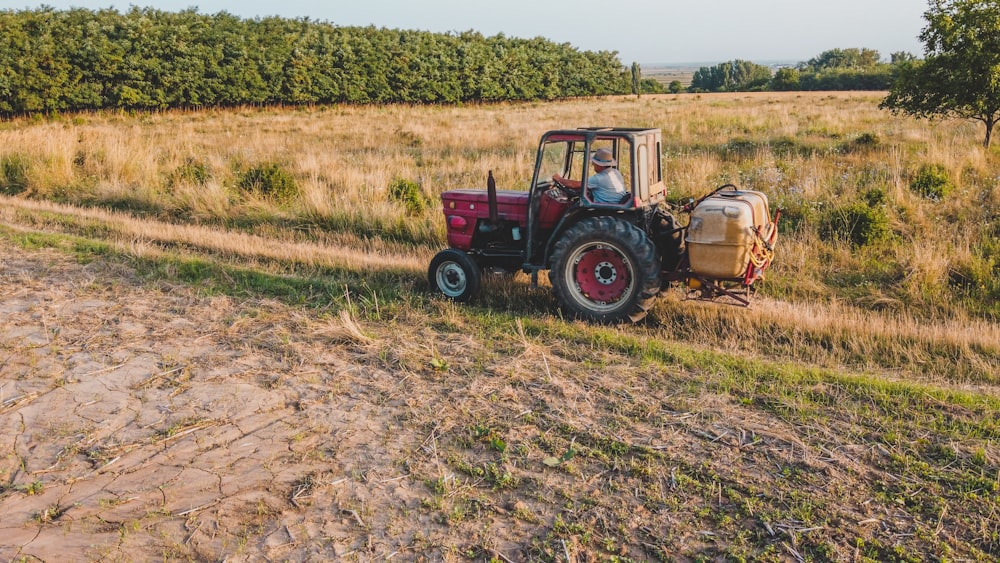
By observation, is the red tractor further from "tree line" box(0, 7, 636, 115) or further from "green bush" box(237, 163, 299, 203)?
"tree line" box(0, 7, 636, 115)

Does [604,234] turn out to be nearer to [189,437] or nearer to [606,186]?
[606,186]

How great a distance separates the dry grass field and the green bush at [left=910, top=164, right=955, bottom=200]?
129 millimetres

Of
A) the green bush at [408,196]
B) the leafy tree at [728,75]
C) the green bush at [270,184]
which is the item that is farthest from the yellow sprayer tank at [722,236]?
the leafy tree at [728,75]

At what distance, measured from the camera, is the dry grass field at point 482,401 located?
3.90 metres

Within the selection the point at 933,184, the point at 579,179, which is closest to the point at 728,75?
the point at 933,184

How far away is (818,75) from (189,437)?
187 feet

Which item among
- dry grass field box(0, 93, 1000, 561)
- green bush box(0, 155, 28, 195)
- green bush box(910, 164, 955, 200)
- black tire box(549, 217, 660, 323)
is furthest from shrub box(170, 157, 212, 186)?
green bush box(910, 164, 955, 200)

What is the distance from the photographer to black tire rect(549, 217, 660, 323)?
21.6 feet

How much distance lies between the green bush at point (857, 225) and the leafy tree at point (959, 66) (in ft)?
15.6

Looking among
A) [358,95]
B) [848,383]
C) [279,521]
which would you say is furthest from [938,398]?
[358,95]

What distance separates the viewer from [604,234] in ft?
21.9

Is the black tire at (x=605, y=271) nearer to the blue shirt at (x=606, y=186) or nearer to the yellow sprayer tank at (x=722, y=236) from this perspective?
the blue shirt at (x=606, y=186)

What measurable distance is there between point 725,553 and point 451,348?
128 inches

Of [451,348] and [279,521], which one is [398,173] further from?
[279,521]
